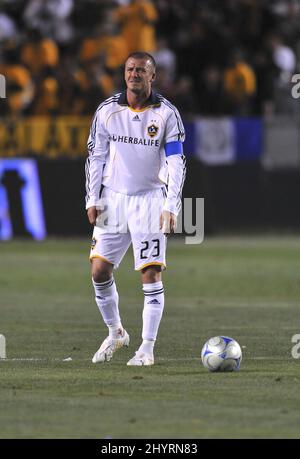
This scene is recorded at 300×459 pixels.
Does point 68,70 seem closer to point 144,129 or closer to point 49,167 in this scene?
point 49,167

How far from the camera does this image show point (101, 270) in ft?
35.3

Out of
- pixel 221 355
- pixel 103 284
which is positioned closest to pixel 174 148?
pixel 103 284

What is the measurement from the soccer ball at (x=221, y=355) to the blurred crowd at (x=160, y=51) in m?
16.0

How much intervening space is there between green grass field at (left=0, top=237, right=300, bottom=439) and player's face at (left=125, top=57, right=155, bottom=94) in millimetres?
2291

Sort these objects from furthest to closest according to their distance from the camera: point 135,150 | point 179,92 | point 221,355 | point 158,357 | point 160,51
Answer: point 160,51 < point 179,92 < point 158,357 < point 135,150 < point 221,355

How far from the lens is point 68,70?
25.5 metres

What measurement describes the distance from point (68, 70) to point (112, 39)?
1408 mm

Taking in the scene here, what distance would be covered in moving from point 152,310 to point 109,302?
557 mm

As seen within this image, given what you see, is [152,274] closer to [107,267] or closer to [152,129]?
[107,267]

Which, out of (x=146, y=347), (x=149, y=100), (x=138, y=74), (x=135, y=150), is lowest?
(x=146, y=347)

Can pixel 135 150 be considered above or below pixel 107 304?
above

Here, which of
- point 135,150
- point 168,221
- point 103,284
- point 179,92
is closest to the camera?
point 168,221

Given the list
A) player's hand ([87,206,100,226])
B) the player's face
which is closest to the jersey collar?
the player's face

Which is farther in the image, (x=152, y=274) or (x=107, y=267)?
(x=107, y=267)
